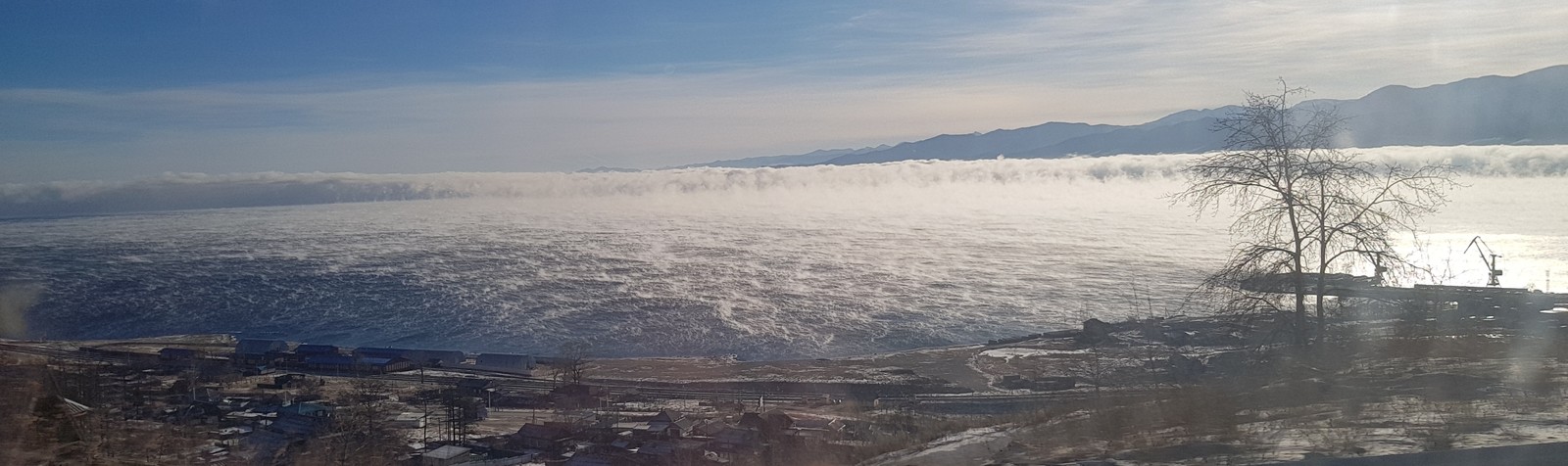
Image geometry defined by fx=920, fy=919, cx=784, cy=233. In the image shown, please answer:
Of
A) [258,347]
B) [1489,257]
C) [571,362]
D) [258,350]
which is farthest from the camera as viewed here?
[1489,257]

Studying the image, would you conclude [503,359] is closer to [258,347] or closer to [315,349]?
[315,349]

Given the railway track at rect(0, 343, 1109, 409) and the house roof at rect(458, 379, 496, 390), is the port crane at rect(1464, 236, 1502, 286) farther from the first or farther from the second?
the house roof at rect(458, 379, 496, 390)

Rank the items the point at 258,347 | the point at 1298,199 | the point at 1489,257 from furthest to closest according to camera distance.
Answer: the point at 1489,257 < the point at 258,347 < the point at 1298,199

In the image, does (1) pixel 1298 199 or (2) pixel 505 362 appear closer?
(1) pixel 1298 199

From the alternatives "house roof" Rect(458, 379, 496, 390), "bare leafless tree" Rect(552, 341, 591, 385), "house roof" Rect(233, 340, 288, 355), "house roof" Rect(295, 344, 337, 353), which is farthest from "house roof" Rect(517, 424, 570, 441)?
"house roof" Rect(233, 340, 288, 355)

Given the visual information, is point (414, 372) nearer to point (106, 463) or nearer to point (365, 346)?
point (365, 346)

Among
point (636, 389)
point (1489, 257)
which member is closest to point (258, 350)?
point (636, 389)

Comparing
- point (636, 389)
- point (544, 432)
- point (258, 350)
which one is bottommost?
point (636, 389)

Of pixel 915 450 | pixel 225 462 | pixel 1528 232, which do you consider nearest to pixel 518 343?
pixel 225 462

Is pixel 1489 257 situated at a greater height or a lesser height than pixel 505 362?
greater
